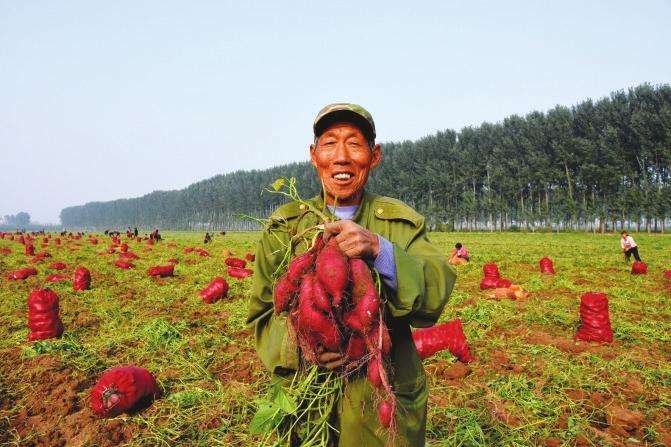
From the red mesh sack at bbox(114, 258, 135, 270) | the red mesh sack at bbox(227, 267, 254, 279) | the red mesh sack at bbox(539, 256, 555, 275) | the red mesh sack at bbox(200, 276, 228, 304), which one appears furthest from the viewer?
the red mesh sack at bbox(114, 258, 135, 270)

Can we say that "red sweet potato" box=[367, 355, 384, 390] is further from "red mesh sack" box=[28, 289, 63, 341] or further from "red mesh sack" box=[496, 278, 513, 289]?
"red mesh sack" box=[496, 278, 513, 289]

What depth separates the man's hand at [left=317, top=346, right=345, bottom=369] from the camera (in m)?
2.01

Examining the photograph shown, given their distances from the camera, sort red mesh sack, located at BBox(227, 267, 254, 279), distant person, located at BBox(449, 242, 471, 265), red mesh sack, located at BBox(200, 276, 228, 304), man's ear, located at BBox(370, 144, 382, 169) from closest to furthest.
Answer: man's ear, located at BBox(370, 144, 382, 169) → red mesh sack, located at BBox(200, 276, 228, 304) → red mesh sack, located at BBox(227, 267, 254, 279) → distant person, located at BBox(449, 242, 471, 265)

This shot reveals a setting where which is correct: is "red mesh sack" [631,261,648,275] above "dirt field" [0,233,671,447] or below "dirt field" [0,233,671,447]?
above

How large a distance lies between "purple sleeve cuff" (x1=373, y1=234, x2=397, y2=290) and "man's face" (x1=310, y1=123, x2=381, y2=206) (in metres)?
0.62

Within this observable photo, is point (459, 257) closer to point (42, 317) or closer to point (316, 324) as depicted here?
point (42, 317)

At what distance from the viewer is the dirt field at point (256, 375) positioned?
14.0 ft

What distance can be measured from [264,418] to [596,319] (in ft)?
21.9

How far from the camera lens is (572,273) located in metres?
14.5

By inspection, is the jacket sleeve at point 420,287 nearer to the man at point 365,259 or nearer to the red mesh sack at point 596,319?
the man at point 365,259

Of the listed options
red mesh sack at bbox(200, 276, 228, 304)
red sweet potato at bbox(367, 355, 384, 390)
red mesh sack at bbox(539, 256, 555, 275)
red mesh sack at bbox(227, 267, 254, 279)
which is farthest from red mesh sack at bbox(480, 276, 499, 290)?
red sweet potato at bbox(367, 355, 384, 390)

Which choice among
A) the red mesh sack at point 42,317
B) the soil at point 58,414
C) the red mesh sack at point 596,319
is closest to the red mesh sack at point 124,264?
the red mesh sack at point 42,317

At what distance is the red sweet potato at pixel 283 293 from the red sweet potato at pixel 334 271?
0.67ft

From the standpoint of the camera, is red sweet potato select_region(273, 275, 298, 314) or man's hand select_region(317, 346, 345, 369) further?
red sweet potato select_region(273, 275, 298, 314)
